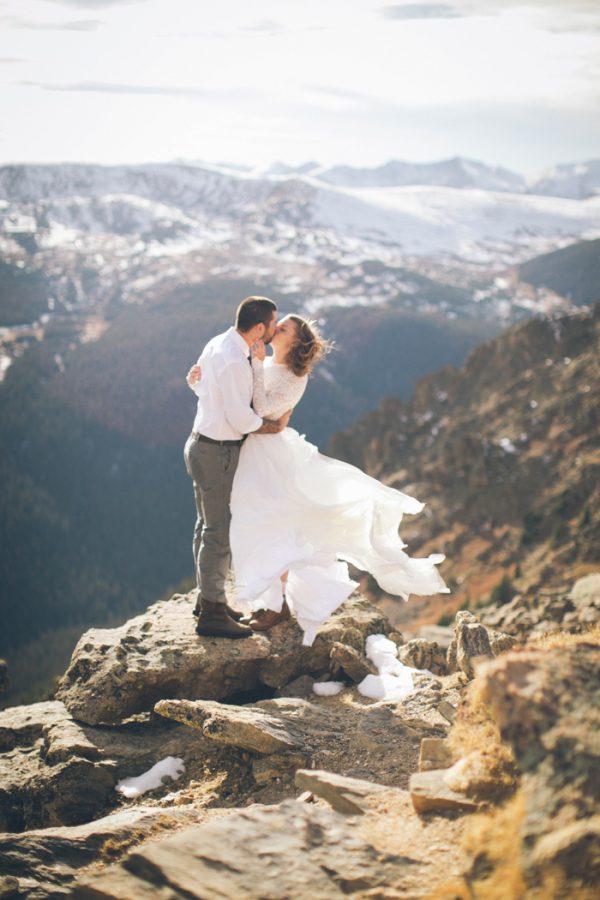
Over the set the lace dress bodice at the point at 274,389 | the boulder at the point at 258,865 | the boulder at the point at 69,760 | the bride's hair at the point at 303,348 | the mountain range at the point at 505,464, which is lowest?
the mountain range at the point at 505,464

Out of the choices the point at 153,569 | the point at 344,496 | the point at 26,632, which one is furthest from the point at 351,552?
the point at 153,569

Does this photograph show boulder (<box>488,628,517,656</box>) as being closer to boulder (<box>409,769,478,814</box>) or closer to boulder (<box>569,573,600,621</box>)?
boulder (<box>409,769,478,814</box>)

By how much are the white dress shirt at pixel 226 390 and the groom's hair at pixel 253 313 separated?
0.46 feet

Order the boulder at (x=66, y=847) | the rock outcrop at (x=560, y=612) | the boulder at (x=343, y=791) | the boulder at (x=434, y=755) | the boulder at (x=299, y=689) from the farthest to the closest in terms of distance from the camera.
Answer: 1. the rock outcrop at (x=560, y=612)
2. the boulder at (x=299, y=689)
3. the boulder at (x=434, y=755)
4. the boulder at (x=66, y=847)
5. the boulder at (x=343, y=791)

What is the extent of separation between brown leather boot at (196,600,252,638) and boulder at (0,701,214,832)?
1.34m

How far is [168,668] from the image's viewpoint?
9633mm

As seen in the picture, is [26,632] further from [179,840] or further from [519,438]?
[179,840]

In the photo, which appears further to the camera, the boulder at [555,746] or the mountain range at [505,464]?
the mountain range at [505,464]

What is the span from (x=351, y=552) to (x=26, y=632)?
473 ft

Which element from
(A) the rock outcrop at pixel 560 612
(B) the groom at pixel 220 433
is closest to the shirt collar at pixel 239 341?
(B) the groom at pixel 220 433

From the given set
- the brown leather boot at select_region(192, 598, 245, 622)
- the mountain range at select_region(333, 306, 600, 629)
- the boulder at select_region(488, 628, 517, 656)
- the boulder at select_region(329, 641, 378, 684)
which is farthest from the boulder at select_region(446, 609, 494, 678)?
A: the mountain range at select_region(333, 306, 600, 629)

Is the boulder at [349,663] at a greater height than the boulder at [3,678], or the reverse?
the boulder at [349,663]

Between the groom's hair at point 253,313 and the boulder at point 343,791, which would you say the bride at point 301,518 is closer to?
the groom's hair at point 253,313

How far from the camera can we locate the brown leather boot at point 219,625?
10.1 metres
